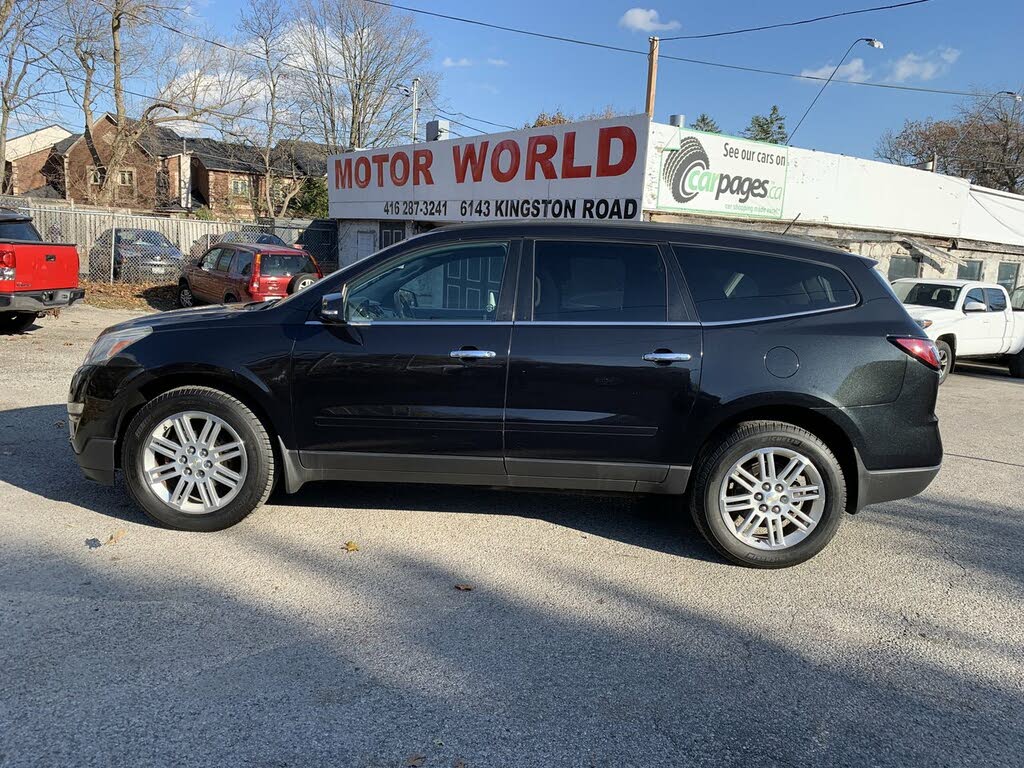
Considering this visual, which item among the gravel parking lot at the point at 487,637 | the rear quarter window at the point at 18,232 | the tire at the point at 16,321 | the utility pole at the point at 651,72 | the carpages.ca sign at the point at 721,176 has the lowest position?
the gravel parking lot at the point at 487,637

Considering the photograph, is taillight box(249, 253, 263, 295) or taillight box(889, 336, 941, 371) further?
taillight box(249, 253, 263, 295)

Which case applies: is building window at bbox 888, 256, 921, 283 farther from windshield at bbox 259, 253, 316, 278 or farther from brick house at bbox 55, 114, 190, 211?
brick house at bbox 55, 114, 190, 211

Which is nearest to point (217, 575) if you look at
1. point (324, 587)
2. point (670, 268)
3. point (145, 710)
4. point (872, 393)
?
point (324, 587)

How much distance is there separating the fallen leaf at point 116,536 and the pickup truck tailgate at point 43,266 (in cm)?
798

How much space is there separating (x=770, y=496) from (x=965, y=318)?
9.41 meters

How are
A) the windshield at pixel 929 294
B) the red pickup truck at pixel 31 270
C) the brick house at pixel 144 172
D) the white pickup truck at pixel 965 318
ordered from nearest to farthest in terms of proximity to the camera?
1. the red pickup truck at pixel 31 270
2. the white pickup truck at pixel 965 318
3. the windshield at pixel 929 294
4. the brick house at pixel 144 172

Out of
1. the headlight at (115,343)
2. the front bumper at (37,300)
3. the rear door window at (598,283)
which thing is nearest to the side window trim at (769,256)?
the rear door window at (598,283)

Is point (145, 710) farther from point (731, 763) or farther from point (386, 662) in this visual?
point (731, 763)

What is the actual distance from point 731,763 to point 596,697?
56cm

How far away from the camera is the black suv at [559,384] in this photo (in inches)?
159

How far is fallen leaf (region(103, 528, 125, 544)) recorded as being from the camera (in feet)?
13.4

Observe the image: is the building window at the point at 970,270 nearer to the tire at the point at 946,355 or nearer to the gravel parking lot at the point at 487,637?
the tire at the point at 946,355

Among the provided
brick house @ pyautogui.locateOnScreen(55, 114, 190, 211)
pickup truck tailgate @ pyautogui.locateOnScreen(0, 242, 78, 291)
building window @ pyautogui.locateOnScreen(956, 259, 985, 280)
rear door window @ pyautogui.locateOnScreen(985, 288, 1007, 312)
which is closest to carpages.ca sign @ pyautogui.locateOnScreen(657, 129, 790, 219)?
rear door window @ pyautogui.locateOnScreen(985, 288, 1007, 312)

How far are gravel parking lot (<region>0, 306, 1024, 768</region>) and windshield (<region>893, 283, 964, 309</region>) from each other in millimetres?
7839
